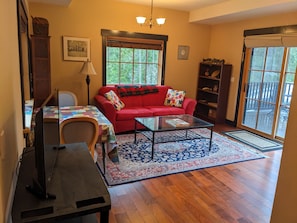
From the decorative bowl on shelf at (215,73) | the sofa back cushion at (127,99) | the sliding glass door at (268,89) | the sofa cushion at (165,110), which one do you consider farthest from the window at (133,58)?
the sliding glass door at (268,89)

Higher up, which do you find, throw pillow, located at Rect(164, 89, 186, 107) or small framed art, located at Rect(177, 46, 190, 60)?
small framed art, located at Rect(177, 46, 190, 60)

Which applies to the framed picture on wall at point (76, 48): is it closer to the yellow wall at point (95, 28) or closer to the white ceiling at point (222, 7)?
the yellow wall at point (95, 28)

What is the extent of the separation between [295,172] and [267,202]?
1.39 m

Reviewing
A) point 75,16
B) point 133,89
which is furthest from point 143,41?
point 75,16

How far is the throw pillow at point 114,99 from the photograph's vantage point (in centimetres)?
461

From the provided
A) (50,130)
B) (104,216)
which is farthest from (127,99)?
(104,216)

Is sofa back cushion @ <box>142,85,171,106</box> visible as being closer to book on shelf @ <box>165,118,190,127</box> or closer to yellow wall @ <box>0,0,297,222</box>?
yellow wall @ <box>0,0,297,222</box>

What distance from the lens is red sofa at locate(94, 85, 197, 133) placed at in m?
4.41

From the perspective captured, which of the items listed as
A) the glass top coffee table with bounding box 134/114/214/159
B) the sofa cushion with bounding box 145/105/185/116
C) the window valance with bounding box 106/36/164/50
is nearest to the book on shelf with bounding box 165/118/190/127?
the glass top coffee table with bounding box 134/114/214/159

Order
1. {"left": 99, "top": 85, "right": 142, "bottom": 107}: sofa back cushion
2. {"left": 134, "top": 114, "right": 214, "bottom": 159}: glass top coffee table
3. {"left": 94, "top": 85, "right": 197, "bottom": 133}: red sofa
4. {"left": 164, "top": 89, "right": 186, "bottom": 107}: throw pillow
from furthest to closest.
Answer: {"left": 164, "top": 89, "right": 186, "bottom": 107}: throw pillow < {"left": 99, "top": 85, "right": 142, "bottom": 107}: sofa back cushion < {"left": 94, "top": 85, "right": 197, "bottom": 133}: red sofa < {"left": 134, "top": 114, "right": 214, "bottom": 159}: glass top coffee table

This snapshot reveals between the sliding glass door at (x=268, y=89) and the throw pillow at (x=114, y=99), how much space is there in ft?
8.93

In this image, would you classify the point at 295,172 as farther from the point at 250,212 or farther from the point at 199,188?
the point at 199,188

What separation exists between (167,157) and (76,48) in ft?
9.42

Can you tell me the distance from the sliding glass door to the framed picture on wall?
134 inches
